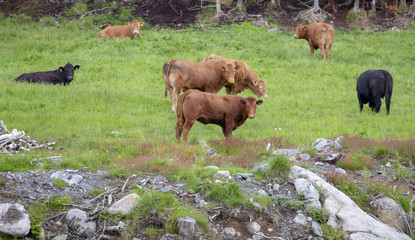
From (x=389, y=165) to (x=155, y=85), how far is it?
11960mm

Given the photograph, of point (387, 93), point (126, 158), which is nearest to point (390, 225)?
point (126, 158)

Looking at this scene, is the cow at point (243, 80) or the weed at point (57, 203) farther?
the cow at point (243, 80)

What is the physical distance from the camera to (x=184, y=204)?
800 centimetres

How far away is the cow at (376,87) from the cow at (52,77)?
1158 centimetres

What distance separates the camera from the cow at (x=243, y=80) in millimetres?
18317

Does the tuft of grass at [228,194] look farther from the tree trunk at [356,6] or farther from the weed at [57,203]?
the tree trunk at [356,6]

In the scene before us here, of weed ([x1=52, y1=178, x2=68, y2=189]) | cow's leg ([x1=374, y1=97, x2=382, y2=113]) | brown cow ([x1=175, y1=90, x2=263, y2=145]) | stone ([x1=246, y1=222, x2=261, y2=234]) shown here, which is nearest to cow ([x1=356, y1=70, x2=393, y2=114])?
cow's leg ([x1=374, y1=97, x2=382, y2=113])

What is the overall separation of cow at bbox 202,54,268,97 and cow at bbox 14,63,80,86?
19.2ft

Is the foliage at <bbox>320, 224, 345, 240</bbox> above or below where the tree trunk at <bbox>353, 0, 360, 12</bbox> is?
above

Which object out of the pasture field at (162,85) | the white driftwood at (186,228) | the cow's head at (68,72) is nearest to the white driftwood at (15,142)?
the pasture field at (162,85)

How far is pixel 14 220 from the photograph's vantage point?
7.12m

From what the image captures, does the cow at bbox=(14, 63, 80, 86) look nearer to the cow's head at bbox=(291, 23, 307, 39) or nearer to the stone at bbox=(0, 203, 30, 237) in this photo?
the stone at bbox=(0, 203, 30, 237)

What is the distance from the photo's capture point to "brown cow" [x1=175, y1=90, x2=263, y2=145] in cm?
1173

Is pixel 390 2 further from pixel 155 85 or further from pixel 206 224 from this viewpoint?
pixel 206 224
